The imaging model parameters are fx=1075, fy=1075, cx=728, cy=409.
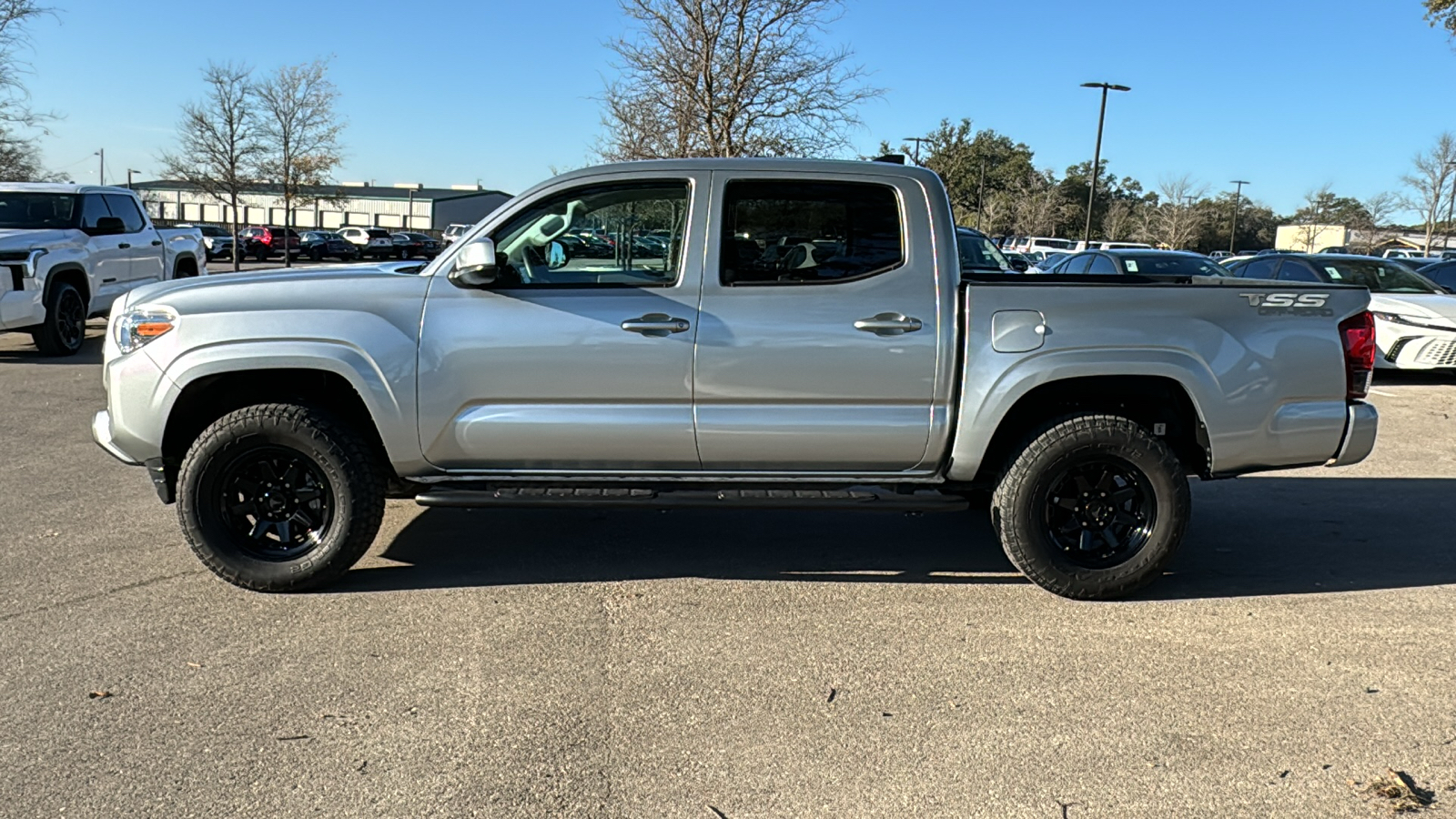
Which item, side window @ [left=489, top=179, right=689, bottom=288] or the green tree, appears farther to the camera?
the green tree

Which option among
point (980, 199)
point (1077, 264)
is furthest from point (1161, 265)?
point (980, 199)

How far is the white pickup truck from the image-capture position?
11445 millimetres

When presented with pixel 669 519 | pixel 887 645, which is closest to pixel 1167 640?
pixel 887 645

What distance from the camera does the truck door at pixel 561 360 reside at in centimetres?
460

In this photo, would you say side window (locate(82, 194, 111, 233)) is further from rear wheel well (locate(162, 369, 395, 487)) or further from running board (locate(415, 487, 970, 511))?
running board (locate(415, 487, 970, 511))

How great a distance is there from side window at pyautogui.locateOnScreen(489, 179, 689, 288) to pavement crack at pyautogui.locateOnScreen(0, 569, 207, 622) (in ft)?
6.83

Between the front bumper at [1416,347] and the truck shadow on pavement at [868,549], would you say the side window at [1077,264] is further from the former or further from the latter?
the truck shadow on pavement at [868,549]

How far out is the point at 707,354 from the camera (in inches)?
182

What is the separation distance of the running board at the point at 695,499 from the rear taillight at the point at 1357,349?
1.81 m

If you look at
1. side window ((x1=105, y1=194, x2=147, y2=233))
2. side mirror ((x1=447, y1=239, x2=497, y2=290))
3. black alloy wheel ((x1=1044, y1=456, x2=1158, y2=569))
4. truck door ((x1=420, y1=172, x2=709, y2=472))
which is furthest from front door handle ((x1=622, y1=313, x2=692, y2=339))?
side window ((x1=105, y1=194, x2=147, y2=233))

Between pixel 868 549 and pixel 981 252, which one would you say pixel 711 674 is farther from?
pixel 981 252

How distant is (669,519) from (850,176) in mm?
2262

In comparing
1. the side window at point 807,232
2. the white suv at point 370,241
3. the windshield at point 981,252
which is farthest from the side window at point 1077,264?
the white suv at point 370,241

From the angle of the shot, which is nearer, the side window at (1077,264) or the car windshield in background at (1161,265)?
the car windshield in background at (1161,265)
